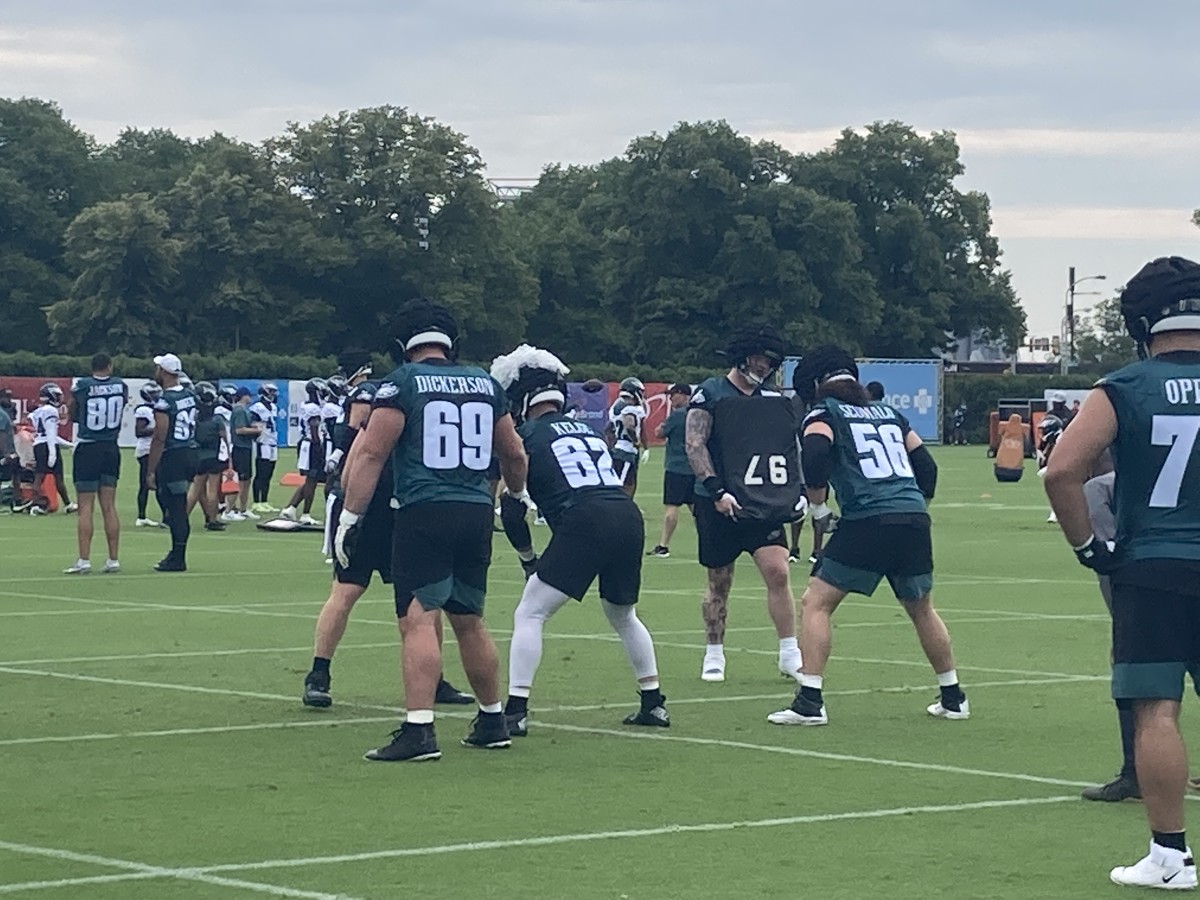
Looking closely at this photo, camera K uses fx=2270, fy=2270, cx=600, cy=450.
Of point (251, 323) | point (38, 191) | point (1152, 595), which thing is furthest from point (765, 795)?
point (38, 191)

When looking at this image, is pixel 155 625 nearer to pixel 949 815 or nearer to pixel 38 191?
pixel 949 815

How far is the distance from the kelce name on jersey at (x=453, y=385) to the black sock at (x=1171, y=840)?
13.9 feet

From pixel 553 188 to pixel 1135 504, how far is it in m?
110

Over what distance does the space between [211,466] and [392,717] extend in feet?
58.5

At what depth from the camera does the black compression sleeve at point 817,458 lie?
11750 millimetres

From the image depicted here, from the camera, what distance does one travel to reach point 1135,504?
24.9ft

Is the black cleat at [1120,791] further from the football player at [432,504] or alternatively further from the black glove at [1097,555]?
the football player at [432,504]

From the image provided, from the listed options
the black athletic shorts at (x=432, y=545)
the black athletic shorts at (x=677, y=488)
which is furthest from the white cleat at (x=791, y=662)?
the black athletic shorts at (x=677, y=488)

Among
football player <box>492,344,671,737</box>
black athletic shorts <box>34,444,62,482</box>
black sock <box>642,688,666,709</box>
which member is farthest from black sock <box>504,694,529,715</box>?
black athletic shorts <box>34,444,62,482</box>

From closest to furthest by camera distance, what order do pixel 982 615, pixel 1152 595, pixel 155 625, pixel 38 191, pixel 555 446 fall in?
pixel 1152 595, pixel 555 446, pixel 155 625, pixel 982 615, pixel 38 191

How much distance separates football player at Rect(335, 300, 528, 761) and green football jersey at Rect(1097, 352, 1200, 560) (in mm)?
3791

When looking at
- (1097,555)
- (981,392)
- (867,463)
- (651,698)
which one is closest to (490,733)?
(651,698)

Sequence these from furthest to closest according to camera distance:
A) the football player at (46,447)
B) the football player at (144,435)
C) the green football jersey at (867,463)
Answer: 1. the football player at (46,447)
2. the football player at (144,435)
3. the green football jersey at (867,463)

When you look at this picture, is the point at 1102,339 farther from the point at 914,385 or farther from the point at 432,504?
the point at 432,504
